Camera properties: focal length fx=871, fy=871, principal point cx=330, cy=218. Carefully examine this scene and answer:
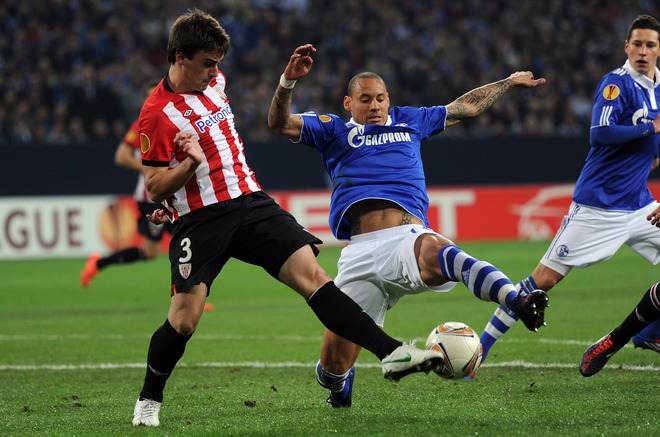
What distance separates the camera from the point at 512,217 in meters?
18.3

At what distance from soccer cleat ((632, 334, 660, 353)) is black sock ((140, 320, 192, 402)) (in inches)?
125

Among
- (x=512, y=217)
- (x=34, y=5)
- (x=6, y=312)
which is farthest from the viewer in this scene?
(x=34, y=5)

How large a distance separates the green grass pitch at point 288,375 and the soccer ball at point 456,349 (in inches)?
13.0

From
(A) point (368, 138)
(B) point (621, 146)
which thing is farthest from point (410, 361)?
(B) point (621, 146)

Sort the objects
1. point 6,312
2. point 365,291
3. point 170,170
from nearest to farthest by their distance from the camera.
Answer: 1. point 170,170
2. point 365,291
3. point 6,312

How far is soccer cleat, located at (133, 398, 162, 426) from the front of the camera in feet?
16.0

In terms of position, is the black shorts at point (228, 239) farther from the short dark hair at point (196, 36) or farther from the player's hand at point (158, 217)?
the short dark hair at point (196, 36)

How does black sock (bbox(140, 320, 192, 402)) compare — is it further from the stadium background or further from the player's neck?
the stadium background

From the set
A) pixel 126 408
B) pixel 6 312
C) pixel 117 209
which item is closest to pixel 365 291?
pixel 126 408

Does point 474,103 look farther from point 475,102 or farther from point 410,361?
point 410,361

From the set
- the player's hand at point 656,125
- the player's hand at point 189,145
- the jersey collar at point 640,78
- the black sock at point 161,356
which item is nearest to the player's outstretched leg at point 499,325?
the player's hand at point 656,125

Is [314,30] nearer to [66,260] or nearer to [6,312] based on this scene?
[66,260]

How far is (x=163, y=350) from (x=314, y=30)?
709 inches

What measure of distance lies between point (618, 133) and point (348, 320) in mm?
2784
